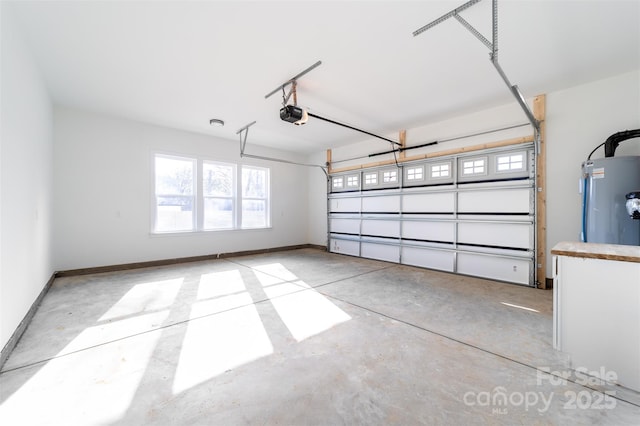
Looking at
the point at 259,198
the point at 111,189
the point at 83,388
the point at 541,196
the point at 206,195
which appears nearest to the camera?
the point at 83,388

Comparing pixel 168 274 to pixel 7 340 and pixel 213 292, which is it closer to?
pixel 213 292

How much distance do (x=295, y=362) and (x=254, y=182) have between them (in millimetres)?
5863

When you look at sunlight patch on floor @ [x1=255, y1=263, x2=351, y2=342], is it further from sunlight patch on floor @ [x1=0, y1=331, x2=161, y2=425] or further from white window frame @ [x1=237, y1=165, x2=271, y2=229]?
white window frame @ [x1=237, y1=165, x2=271, y2=229]

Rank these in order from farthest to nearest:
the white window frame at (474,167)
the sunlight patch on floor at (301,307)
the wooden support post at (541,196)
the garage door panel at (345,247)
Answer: the garage door panel at (345,247)
the white window frame at (474,167)
the wooden support post at (541,196)
the sunlight patch on floor at (301,307)

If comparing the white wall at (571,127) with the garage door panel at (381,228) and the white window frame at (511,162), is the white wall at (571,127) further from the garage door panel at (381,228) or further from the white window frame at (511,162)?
the garage door panel at (381,228)

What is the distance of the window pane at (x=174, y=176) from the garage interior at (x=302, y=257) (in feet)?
0.16

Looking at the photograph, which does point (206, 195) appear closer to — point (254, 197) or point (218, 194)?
point (218, 194)

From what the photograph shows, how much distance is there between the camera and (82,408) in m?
1.54

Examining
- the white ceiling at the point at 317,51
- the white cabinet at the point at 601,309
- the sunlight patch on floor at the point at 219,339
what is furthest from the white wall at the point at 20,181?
the white cabinet at the point at 601,309

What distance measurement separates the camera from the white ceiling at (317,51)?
237cm

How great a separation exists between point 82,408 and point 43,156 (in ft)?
12.7

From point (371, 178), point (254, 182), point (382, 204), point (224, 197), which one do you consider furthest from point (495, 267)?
A: point (224, 197)

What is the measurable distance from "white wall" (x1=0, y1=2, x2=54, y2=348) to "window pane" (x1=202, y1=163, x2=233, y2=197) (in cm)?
282

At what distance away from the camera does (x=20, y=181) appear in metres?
2.58
